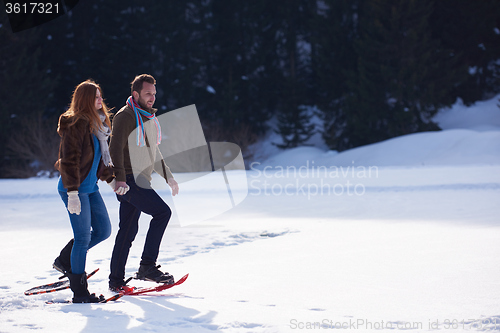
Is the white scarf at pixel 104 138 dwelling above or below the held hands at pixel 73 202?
above

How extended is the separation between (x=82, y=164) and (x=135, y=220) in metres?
0.67

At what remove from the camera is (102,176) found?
3.57m

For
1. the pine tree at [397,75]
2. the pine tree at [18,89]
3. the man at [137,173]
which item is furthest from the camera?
the pine tree at [397,75]

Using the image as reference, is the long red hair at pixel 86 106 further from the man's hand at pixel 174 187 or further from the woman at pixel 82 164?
the man's hand at pixel 174 187

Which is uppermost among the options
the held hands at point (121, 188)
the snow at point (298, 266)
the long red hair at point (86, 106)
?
the long red hair at point (86, 106)

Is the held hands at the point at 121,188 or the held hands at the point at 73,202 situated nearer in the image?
the held hands at the point at 73,202

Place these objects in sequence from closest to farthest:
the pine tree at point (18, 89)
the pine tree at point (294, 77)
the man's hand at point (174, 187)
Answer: the man's hand at point (174, 187), the pine tree at point (18, 89), the pine tree at point (294, 77)

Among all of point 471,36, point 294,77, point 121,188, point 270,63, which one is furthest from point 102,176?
point 471,36

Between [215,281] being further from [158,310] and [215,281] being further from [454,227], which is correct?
[454,227]

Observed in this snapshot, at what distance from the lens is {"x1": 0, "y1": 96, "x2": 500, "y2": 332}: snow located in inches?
120

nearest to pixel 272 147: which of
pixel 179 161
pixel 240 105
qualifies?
pixel 240 105

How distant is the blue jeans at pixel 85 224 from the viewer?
3381mm

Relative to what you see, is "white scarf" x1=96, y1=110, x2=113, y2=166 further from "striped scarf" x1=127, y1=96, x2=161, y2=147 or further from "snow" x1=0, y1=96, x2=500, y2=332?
"snow" x1=0, y1=96, x2=500, y2=332

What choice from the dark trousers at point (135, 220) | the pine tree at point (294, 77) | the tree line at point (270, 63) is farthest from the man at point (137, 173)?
the pine tree at point (294, 77)
